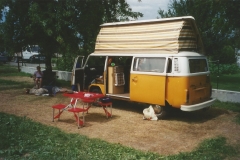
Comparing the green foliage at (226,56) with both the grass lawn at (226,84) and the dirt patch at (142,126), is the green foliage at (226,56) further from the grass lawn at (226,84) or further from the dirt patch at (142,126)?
the dirt patch at (142,126)

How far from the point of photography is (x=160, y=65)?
8.53 meters

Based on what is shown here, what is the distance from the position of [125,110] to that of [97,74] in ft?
7.06

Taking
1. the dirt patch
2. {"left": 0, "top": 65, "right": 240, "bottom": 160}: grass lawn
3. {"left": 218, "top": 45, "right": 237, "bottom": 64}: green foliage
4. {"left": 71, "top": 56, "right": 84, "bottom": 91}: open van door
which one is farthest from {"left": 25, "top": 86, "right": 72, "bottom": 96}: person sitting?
{"left": 218, "top": 45, "right": 237, "bottom": 64}: green foliage

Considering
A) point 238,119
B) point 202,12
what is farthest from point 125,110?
point 202,12

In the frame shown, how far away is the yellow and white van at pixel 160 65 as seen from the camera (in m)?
8.10

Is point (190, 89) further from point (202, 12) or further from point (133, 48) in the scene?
point (202, 12)

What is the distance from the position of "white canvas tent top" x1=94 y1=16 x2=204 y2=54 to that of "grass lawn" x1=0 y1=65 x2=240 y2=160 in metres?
3.31

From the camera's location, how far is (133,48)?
9.53 m

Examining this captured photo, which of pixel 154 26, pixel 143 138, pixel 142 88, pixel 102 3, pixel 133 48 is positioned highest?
pixel 102 3

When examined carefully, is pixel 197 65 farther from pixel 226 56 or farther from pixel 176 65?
pixel 226 56

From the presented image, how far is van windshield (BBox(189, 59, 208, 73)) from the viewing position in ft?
27.5

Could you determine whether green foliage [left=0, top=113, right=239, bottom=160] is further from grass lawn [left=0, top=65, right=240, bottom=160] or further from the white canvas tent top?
the white canvas tent top

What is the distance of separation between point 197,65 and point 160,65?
4.03 ft

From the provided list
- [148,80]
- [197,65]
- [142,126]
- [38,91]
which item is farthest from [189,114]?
[38,91]
